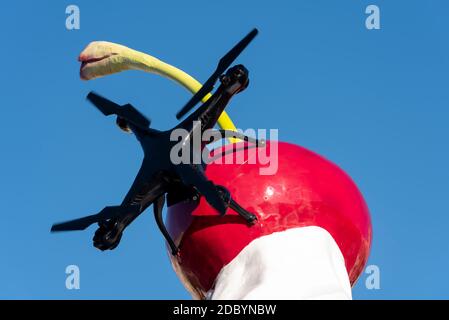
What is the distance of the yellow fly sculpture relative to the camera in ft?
42.1

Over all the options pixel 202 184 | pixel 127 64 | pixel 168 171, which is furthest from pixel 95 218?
pixel 127 64

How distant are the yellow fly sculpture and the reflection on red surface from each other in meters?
2.48

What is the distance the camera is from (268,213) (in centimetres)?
995

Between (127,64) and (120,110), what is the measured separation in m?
2.10

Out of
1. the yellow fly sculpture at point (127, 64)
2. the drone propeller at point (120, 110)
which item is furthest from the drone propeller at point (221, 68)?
the yellow fly sculpture at point (127, 64)

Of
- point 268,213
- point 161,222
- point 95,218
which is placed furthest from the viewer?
point 161,222

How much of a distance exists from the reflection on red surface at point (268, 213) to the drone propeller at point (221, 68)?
28.2 inches

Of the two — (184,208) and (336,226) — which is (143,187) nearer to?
(184,208)

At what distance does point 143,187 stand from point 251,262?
163cm

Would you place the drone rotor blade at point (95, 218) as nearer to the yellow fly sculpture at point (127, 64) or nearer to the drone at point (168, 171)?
the drone at point (168, 171)

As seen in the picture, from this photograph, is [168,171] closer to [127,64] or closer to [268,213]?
[268,213]

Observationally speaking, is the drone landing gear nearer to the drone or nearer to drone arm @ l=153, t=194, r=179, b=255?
the drone
